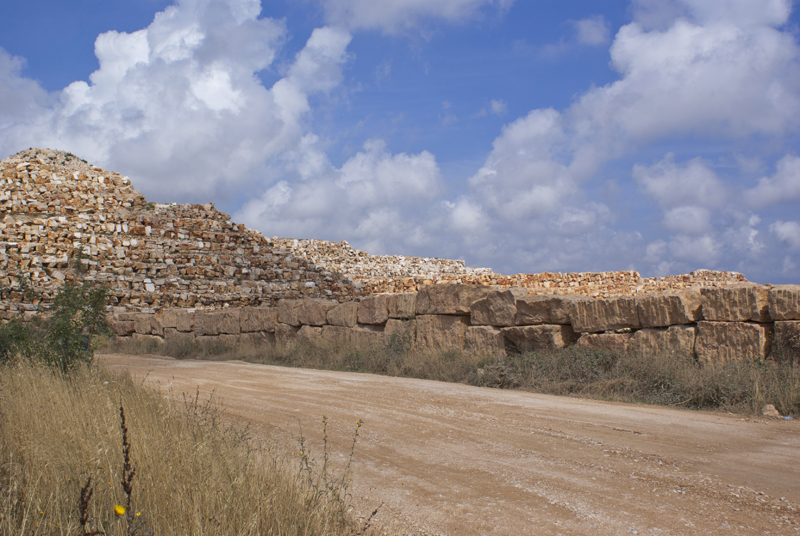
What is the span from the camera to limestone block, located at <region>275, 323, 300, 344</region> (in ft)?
50.9

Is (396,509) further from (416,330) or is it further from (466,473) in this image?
(416,330)

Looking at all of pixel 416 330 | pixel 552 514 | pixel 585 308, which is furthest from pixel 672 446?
pixel 416 330

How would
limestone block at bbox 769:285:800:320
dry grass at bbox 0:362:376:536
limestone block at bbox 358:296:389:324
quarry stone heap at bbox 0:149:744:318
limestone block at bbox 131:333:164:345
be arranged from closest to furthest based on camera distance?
dry grass at bbox 0:362:376:536
limestone block at bbox 769:285:800:320
limestone block at bbox 358:296:389:324
limestone block at bbox 131:333:164:345
quarry stone heap at bbox 0:149:744:318

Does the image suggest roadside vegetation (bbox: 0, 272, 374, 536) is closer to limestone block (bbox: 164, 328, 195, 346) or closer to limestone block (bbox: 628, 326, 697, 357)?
limestone block (bbox: 628, 326, 697, 357)

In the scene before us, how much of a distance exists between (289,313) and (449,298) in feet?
21.3

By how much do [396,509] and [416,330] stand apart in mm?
8180

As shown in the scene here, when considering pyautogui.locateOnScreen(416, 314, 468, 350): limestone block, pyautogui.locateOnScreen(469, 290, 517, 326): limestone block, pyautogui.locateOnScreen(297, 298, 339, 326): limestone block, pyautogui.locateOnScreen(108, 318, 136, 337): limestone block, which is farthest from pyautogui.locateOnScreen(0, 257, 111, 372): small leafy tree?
pyautogui.locateOnScreen(108, 318, 136, 337): limestone block

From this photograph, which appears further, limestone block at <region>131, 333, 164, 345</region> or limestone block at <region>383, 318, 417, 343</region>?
limestone block at <region>131, 333, 164, 345</region>

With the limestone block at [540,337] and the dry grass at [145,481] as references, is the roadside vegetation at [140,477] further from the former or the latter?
the limestone block at [540,337]

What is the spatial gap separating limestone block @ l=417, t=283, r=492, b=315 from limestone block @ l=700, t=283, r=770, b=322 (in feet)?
13.3

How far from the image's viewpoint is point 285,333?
51.9 feet

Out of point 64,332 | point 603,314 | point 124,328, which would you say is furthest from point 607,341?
point 124,328

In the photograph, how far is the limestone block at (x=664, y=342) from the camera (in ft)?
25.9

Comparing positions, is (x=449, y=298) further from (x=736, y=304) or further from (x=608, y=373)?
(x=736, y=304)
